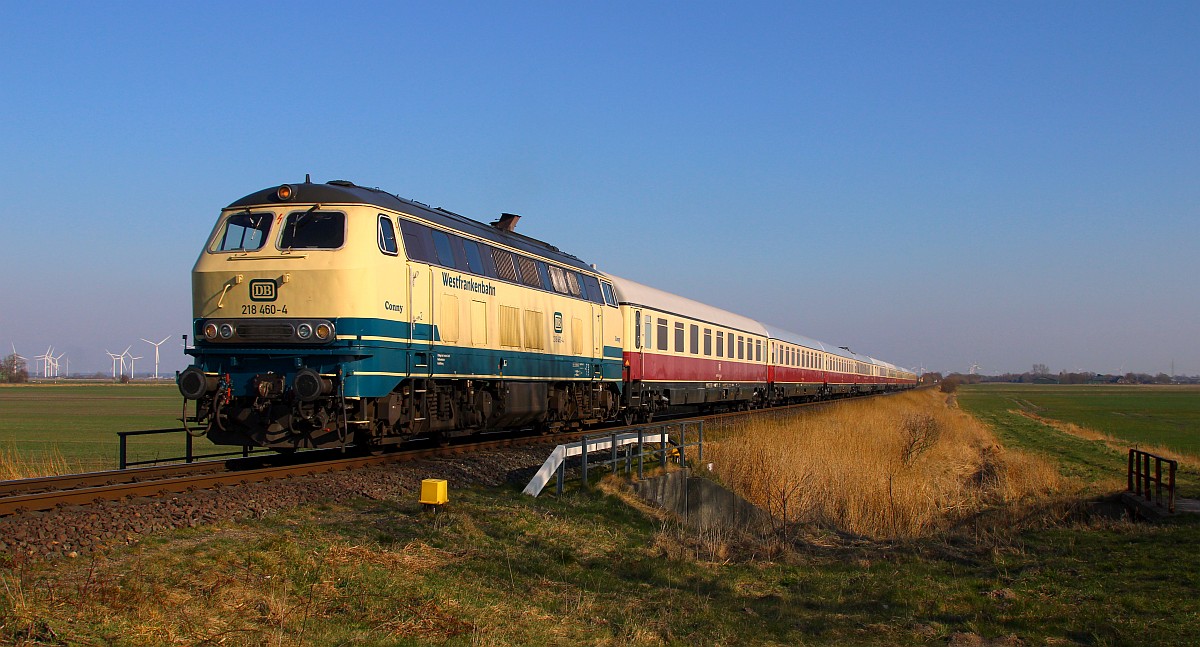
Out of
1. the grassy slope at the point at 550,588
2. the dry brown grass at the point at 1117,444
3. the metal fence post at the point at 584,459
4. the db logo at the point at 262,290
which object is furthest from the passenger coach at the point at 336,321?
the dry brown grass at the point at 1117,444

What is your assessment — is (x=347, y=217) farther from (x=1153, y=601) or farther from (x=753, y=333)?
(x=753, y=333)

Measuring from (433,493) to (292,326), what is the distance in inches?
148

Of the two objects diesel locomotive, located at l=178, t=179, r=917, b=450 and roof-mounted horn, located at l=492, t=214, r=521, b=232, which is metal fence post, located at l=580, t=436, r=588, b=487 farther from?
roof-mounted horn, located at l=492, t=214, r=521, b=232

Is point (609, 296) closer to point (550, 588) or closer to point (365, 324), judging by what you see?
point (365, 324)

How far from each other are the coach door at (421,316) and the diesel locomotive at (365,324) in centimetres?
3

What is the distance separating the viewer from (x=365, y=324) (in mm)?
12883

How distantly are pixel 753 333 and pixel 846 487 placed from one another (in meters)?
22.3

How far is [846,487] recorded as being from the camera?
18859 mm

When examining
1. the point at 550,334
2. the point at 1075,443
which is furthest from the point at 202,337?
the point at 1075,443

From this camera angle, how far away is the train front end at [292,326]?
41.3 ft

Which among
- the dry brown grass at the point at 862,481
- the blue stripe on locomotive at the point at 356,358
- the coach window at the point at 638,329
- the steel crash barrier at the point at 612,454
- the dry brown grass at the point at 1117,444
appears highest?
the coach window at the point at 638,329

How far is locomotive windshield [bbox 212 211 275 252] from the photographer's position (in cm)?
1352

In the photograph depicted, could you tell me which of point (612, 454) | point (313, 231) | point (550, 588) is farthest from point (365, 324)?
point (550, 588)

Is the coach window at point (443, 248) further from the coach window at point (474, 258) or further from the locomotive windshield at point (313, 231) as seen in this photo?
the locomotive windshield at point (313, 231)
